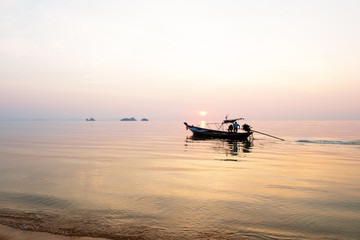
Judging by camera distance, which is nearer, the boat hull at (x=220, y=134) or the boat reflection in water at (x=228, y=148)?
the boat reflection in water at (x=228, y=148)

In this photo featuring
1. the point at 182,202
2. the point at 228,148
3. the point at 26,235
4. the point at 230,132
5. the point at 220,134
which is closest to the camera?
the point at 26,235

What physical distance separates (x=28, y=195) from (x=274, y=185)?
13.8 meters

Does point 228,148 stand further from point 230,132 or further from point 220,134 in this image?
point 220,134

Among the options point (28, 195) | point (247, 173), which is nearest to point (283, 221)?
point (247, 173)

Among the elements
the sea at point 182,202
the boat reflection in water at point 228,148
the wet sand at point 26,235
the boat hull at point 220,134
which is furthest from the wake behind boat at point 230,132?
the wet sand at point 26,235

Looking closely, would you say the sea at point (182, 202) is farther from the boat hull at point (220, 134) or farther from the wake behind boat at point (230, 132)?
the boat hull at point (220, 134)

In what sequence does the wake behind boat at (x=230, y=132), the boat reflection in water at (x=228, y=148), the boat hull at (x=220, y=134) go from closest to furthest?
the boat reflection in water at (x=228, y=148) → the wake behind boat at (x=230, y=132) → the boat hull at (x=220, y=134)

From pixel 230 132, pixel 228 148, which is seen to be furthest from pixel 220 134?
pixel 228 148

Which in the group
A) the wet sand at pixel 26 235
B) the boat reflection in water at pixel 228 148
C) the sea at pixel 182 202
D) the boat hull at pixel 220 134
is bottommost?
the boat reflection in water at pixel 228 148

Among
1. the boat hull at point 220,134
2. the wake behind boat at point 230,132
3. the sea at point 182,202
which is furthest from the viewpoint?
the boat hull at point 220,134

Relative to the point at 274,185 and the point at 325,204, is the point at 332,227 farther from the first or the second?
the point at 274,185

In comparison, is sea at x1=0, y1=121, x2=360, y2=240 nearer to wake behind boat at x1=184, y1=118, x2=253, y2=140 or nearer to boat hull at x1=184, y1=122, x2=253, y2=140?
wake behind boat at x1=184, y1=118, x2=253, y2=140

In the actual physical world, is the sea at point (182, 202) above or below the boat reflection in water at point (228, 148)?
above

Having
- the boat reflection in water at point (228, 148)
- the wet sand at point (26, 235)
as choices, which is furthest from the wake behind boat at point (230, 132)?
the wet sand at point (26, 235)
